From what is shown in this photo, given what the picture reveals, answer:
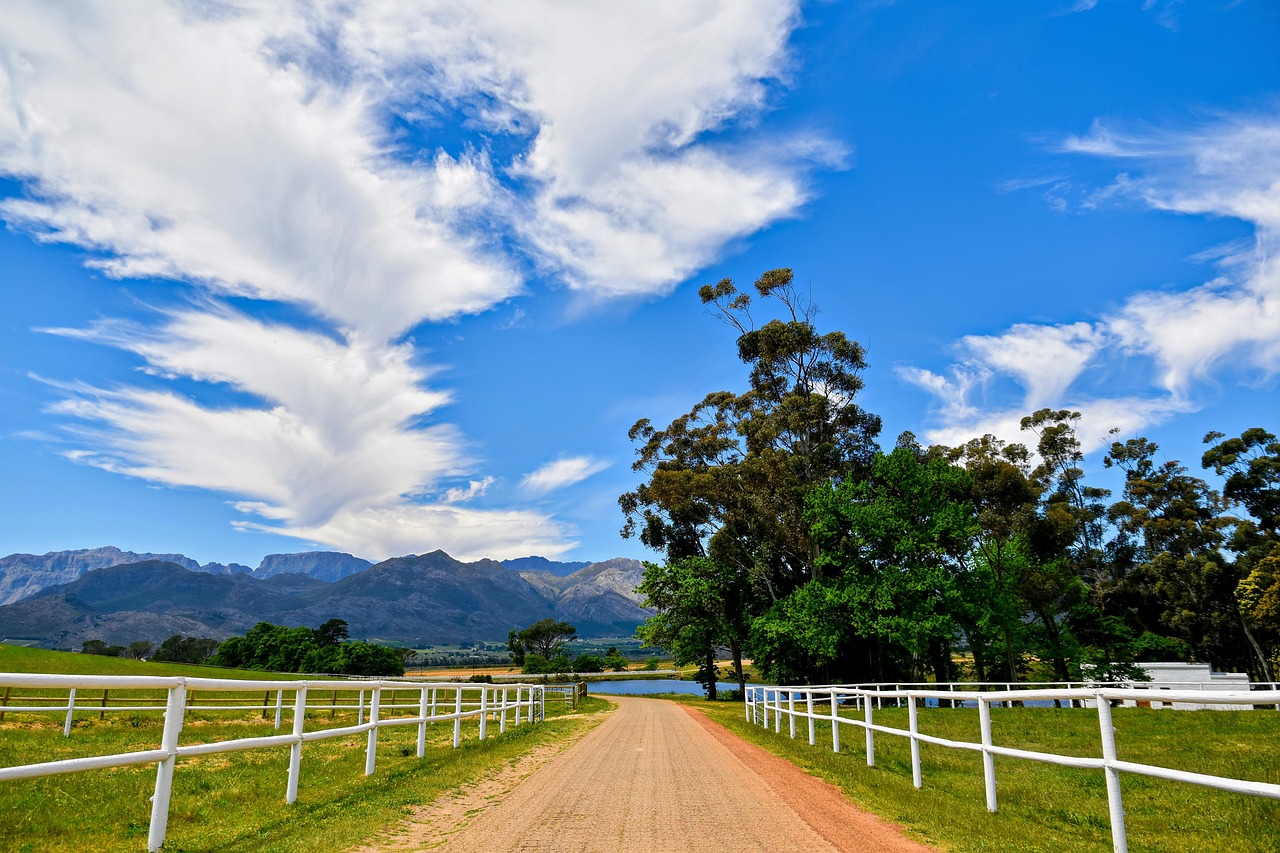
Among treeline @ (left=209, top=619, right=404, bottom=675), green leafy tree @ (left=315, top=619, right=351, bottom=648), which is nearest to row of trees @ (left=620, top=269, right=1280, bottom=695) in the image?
treeline @ (left=209, top=619, right=404, bottom=675)

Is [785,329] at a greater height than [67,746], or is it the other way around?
[785,329]

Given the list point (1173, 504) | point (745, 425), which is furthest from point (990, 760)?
point (1173, 504)

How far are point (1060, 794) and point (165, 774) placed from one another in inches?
409

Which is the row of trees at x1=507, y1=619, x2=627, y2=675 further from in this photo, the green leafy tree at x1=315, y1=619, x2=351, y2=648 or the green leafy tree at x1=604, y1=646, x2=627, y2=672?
the green leafy tree at x1=315, y1=619, x2=351, y2=648

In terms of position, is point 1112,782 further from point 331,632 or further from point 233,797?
point 331,632

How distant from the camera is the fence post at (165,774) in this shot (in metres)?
5.46

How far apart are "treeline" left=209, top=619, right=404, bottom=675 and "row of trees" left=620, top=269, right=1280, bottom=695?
68.5 meters

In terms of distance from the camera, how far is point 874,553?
38.7 metres

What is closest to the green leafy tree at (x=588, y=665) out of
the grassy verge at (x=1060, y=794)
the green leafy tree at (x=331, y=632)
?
the green leafy tree at (x=331, y=632)

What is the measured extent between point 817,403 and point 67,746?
3608 cm

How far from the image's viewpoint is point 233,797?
8.38 m

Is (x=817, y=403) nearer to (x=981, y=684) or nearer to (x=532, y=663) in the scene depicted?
(x=981, y=684)

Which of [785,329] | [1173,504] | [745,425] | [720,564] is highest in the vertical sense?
[785,329]

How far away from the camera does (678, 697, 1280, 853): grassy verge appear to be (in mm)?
6500
